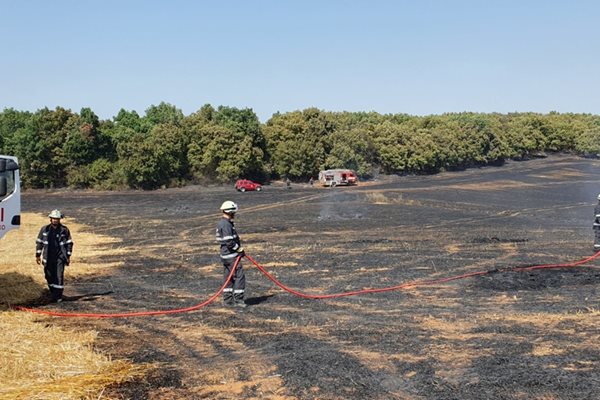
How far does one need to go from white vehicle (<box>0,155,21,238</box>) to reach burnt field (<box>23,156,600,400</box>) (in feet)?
6.81

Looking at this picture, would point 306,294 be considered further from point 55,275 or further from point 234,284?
point 55,275

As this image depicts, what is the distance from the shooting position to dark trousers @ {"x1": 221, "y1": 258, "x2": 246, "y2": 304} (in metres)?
12.9

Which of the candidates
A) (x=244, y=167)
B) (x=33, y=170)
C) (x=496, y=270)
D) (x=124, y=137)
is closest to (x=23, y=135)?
(x=33, y=170)

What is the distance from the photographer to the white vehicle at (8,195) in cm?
1150

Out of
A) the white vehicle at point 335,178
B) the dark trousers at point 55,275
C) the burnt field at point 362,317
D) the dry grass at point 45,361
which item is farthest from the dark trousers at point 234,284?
the white vehicle at point 335,178

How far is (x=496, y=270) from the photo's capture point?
17078 millimetres

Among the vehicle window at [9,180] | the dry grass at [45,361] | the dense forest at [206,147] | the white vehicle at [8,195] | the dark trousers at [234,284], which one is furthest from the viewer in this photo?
the dense forest at [206,147]

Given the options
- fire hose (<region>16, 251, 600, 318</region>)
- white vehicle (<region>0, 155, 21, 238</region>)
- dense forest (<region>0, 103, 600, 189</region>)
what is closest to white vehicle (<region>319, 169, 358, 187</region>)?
dense forest (<region>0, 103, 600, 189</region>)

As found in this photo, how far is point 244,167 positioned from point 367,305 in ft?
206

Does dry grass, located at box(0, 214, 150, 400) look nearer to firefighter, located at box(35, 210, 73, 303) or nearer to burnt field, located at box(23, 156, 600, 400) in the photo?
burnt field, located at box(23, 156, 600, 400)

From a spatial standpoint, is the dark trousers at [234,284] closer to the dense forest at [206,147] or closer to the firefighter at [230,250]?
the firefighter at [230,250]

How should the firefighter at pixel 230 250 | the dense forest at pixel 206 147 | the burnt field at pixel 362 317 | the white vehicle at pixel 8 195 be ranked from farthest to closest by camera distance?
the dense forest at pixel 206 147
the firefighter at pixel 230 250
the white vehicle at pixel 8 195
the burnt field at pixel 362 317

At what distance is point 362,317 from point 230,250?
10.4 feet

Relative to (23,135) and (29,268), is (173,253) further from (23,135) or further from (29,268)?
(23,135)
